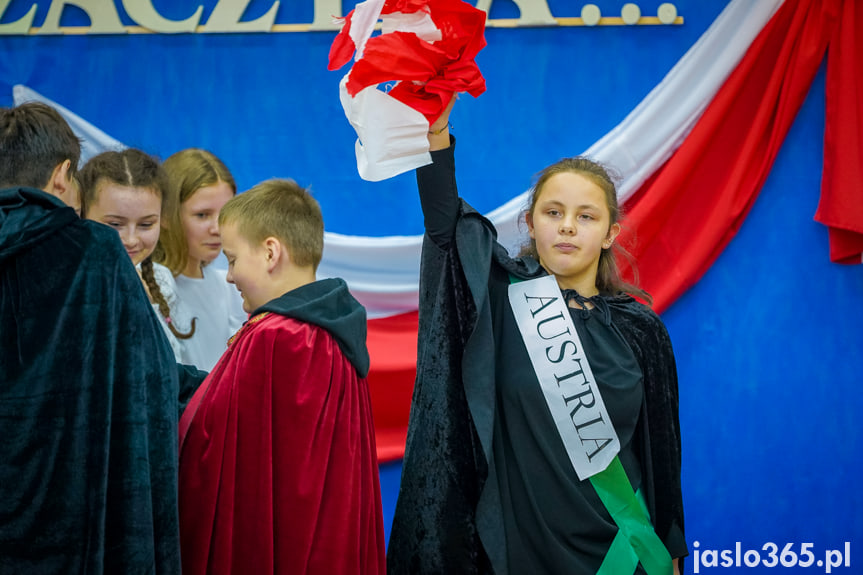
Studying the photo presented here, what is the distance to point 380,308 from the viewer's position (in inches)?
130

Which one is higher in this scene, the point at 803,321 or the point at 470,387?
the point at 803,321

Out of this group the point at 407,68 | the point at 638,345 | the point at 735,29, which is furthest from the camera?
the point at 735,29

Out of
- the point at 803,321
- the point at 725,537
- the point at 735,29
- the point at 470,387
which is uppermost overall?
the point at 735,29

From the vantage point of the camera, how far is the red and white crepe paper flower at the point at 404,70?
5.28 feet

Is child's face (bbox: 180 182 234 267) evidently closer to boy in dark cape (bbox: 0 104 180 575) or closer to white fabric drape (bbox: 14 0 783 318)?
white fabric drape (bbox: 14 0 783 318)

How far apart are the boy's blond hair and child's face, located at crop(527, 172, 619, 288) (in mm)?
524

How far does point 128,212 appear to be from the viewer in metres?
2.17

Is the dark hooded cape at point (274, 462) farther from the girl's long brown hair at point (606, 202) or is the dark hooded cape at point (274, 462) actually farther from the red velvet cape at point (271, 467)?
the girl's long brown hair at point (606, 202)

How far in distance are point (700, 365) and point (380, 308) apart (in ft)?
4.20

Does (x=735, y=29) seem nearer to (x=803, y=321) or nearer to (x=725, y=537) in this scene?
(x=803, y=321)

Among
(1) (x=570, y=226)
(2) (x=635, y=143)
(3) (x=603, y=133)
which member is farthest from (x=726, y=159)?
(1) (x=570, y=226)

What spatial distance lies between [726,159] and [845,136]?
433 millimetres

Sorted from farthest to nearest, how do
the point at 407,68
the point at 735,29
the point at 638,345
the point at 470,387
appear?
the point at 735,29
the point at 638,345
the point at 470,387
the point at 407,68

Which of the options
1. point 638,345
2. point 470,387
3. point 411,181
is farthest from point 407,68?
point 411,181
